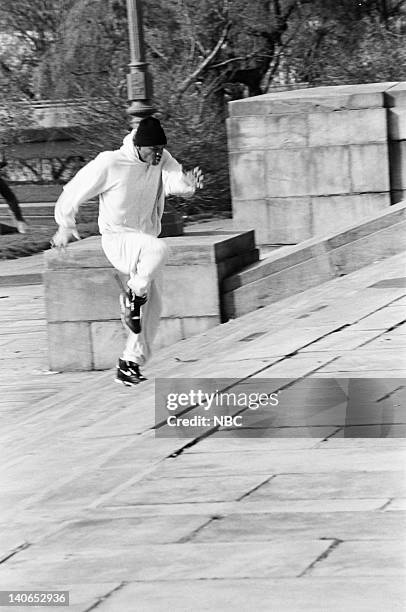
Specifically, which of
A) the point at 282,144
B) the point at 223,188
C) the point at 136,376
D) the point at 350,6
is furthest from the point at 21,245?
the point at 136,376

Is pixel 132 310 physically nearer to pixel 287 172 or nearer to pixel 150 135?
pixel 150 135

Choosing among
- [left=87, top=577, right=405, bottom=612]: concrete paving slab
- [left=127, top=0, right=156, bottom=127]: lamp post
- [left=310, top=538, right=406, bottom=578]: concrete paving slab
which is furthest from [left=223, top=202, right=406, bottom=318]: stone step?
[left=87, top=577, right=405, bottom=612]: concrete paving slab

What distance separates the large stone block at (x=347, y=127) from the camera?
47.5 feet


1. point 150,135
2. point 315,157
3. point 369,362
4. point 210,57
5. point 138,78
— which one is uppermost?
point 210,57

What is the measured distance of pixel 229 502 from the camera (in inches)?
223

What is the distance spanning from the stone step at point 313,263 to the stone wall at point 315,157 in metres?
2.67

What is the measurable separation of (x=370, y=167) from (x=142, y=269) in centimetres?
675

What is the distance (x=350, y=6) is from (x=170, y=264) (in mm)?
16319

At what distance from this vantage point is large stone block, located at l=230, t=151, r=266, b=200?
15.0 metres

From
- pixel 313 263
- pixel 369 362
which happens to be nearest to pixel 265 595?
pixel 369 362

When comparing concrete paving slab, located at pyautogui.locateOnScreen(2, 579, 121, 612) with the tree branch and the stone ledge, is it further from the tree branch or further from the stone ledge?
the tree branch

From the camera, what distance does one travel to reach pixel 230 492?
5.81 metres

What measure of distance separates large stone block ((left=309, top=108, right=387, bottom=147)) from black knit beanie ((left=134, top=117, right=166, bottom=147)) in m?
6.79

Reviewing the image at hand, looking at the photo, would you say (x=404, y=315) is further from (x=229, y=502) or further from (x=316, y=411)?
(x=229, y=502)
